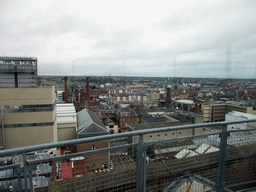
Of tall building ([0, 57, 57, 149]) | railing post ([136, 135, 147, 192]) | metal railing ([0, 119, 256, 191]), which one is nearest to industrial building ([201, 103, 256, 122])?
tall building ([0, 57, 57, 149])

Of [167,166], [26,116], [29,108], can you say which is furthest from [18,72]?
[167,166]

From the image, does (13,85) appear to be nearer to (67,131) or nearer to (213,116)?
(67,131)

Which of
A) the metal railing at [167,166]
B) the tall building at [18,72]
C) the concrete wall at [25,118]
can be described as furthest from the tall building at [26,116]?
the metal railing at [167,166]

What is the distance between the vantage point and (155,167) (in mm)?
1474

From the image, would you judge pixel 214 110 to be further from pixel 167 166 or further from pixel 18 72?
pixel 167 166

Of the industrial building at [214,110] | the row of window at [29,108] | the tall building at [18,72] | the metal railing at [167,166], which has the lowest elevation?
the industrial building at [214,110]

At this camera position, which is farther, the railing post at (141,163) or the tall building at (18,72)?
the tall building at (18,72)

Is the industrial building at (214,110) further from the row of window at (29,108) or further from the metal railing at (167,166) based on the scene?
the metal railing at (167,166)

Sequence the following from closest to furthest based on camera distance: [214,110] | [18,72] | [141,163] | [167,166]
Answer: [141,163], [167,166], [18,72], [214,110]

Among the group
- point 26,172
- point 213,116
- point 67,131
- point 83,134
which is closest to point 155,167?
point 26,172

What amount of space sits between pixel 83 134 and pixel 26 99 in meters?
3.17

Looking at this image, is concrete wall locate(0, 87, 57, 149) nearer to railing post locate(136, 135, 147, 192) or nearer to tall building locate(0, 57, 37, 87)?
tall building locate(0, 57, 37, 87)

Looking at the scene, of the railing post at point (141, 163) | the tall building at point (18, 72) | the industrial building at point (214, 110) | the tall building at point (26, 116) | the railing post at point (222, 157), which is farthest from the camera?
the industrial building at point (214, 110)

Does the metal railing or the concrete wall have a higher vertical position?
the metal railing
